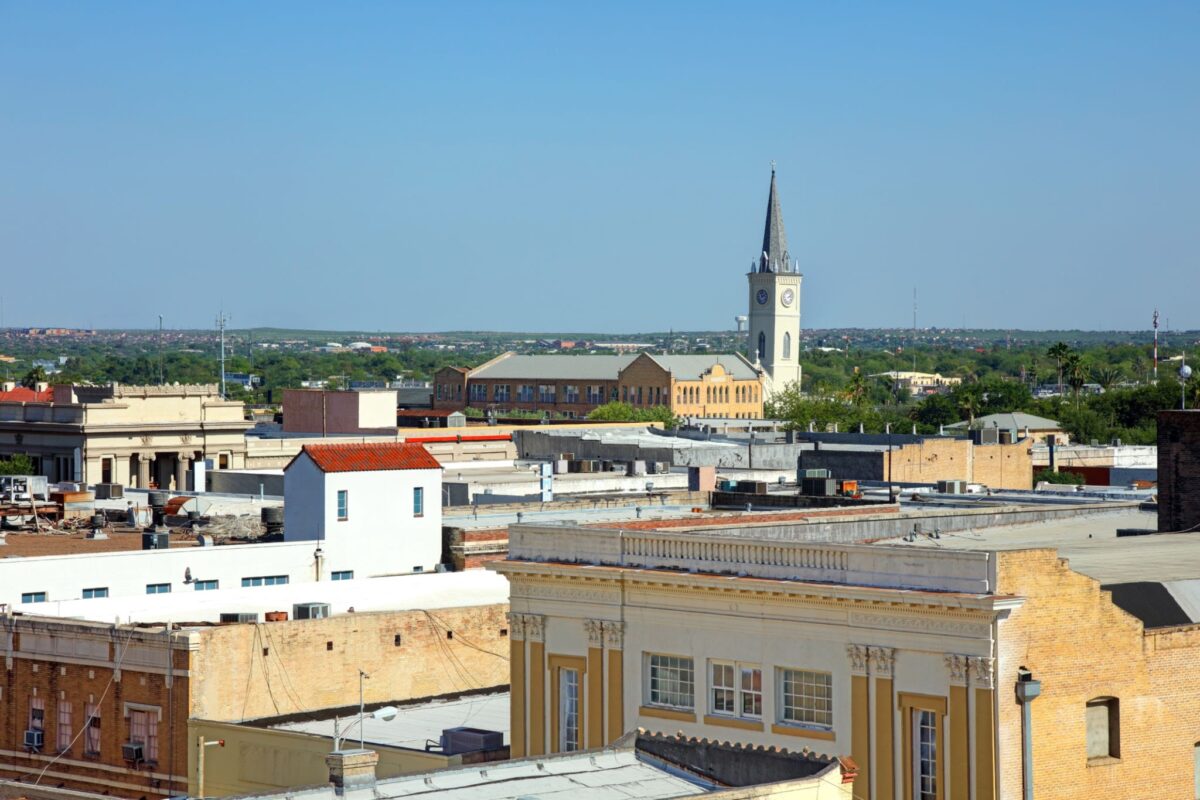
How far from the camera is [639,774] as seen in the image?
27.6 metres

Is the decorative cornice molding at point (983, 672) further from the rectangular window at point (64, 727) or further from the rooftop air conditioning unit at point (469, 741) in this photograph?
the rectangular window at point (64, 727)

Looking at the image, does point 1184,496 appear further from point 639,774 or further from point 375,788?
point 375,788

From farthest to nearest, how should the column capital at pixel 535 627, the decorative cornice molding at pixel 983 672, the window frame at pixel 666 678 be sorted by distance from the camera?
the column capital at pixel 535 627, the window frame at pixel 666 678, the decorative cornice molding at pixel 983 672

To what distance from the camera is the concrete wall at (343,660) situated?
4416 centimetres

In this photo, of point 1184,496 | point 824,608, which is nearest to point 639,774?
point 824,608

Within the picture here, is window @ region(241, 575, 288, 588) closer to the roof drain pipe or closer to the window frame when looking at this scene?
the window frame

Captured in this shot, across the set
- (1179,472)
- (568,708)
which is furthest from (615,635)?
(1179,472)

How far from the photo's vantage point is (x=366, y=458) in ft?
195

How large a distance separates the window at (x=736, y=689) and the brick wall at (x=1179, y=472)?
15.3m

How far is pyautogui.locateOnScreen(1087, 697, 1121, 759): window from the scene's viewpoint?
116ft

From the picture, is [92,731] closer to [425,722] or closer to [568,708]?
[425,722]

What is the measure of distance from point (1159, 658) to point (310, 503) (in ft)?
91.6

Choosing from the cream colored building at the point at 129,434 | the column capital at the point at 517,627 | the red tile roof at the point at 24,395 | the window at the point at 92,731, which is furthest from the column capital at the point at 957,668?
the red tile roof at the point at 24,395

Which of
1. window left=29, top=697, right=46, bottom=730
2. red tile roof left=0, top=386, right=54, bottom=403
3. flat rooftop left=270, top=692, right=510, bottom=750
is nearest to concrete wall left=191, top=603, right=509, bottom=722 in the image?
flat rooftop left=270, top=692, right=510, bottom=750
